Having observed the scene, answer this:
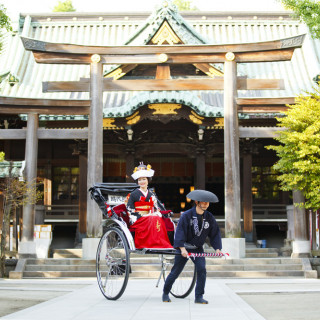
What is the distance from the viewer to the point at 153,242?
7301 mm

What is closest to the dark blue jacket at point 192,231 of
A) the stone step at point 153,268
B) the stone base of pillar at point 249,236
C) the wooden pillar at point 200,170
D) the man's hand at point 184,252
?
the man's hand at point 184,252

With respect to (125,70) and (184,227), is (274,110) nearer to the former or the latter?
(125,70)

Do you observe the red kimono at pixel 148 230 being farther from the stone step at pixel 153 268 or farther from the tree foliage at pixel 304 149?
the tree foliage at pixel 304 149

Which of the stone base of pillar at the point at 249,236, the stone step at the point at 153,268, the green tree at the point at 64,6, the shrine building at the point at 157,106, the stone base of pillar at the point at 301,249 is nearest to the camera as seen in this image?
the stone step at the point at 153,268

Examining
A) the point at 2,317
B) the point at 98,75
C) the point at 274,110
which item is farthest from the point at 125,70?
the point at 2,317

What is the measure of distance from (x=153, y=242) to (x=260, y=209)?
41.2 feet

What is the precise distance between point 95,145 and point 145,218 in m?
7.94

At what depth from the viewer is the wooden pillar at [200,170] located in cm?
1897

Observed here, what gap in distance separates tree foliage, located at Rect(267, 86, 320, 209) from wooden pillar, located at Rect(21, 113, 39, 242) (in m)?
6.86

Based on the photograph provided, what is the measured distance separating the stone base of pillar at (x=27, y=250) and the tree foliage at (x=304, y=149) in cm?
718

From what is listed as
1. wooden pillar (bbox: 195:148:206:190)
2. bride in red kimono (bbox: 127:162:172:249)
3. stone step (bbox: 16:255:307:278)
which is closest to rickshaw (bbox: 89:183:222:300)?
bride in red kimono (bbox: 127:162:172:249)

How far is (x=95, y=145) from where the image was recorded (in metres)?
15.1

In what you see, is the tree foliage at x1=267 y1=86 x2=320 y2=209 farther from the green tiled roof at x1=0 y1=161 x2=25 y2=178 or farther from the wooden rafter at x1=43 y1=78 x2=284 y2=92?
the green tiled roof at x1=0 y1=161 x2=25 y2=178

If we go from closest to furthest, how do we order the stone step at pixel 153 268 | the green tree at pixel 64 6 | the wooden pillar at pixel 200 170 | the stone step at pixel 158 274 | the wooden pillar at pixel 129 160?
the stone step at pixel 158 274, the stone step at pixel 153 268, the wooden pillar at pixel 200 170, the wooden pillar at pixel 129 160, the green tree at pixel 64 6
